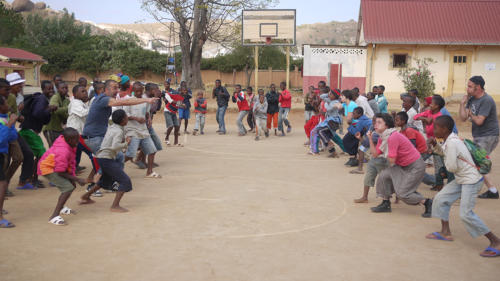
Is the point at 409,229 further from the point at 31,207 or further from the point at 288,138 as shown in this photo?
the point at 288,138

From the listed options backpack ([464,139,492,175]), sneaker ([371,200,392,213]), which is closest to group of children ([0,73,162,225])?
sneaker ([371,200,392,213])

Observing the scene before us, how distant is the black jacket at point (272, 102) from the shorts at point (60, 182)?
9681mm

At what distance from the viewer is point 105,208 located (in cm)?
682

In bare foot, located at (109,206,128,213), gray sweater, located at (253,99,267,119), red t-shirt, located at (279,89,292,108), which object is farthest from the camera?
red t-shirt, located at (279,89,292,108)

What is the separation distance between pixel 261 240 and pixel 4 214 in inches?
144

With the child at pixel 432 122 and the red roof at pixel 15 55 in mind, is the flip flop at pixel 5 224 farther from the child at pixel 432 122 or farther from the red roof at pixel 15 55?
the red roof at pixel 15 55

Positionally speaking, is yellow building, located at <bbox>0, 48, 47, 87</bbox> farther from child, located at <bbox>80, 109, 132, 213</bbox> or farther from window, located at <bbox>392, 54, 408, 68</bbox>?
child, located at <bbox>80, 109, 132, 213</bbox>

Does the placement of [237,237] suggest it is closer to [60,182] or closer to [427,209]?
[60,182]

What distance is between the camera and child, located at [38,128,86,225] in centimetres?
593

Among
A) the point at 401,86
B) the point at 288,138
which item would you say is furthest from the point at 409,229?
the point at 401,86

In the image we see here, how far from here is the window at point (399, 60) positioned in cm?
2833

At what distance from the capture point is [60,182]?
19.7 feet

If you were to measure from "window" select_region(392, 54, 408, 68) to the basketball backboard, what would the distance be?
8.91 m

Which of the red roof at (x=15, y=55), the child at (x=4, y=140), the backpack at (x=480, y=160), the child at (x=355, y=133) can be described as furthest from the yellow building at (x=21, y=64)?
the backpack at (x=480, y=160)
